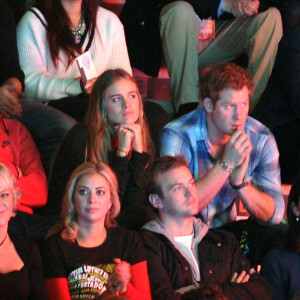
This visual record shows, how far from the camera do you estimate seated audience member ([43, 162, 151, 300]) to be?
3.09 m

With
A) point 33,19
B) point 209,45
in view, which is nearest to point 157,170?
point 33,19

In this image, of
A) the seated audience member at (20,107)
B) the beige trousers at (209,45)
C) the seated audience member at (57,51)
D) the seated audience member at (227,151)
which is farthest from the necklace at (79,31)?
the seated audience member at (227,151)

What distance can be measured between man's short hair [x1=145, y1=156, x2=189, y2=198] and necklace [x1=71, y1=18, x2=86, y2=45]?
43.2 inches

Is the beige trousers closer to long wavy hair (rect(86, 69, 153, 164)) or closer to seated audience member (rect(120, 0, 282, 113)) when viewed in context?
seated audience member (rect(120, 0, 282, 113))

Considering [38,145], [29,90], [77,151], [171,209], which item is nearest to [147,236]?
[171,209]

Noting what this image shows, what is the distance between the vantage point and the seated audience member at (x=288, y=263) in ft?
11.5

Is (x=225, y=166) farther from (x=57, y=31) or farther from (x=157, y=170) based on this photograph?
(x=57, y=31)

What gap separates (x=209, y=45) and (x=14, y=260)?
2297mm

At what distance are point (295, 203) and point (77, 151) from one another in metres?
0.91

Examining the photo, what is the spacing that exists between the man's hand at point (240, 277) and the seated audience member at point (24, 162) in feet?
2.69

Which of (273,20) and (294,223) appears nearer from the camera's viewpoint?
(294,223)

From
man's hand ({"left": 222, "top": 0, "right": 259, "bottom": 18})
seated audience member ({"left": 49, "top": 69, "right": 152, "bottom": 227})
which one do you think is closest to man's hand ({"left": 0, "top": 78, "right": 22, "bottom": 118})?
seated audience member ({"left": 49, "top": 69, "right": 152, "bottom": 227})

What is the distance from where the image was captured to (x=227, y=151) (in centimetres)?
373

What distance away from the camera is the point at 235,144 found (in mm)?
3711
